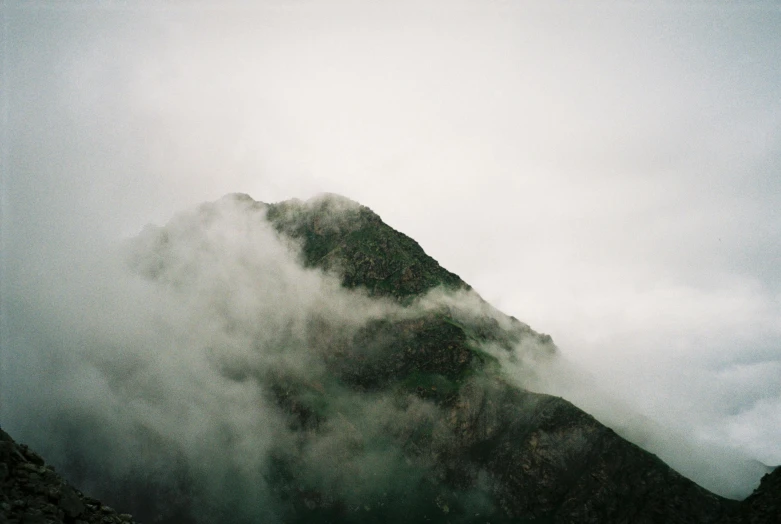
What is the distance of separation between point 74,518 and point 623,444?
175965 mm

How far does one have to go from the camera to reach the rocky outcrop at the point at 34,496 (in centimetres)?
3777

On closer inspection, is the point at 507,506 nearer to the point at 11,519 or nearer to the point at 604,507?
the point at 604,507

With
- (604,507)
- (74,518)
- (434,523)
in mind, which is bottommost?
(434,523)

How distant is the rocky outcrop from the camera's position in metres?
37.8

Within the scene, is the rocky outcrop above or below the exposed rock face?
below

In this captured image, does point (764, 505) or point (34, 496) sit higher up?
point (764, 505)

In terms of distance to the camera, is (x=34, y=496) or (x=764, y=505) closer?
(x=34, y=496)

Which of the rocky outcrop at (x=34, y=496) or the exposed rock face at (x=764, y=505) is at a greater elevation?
the exposed rock face at (x=764, y=505)

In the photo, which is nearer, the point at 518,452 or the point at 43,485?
the point at 43,485

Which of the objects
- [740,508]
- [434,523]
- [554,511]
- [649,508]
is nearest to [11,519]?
[740,508]

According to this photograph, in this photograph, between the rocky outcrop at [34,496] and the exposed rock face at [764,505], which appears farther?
the exposed rock face at [764,505]

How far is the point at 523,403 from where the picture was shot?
653 feet

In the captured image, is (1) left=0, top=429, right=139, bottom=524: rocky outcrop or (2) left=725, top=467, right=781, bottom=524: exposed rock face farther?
(2) left=725, top=467, right=781, bottom=524: exposed rock face

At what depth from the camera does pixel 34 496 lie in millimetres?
40594
